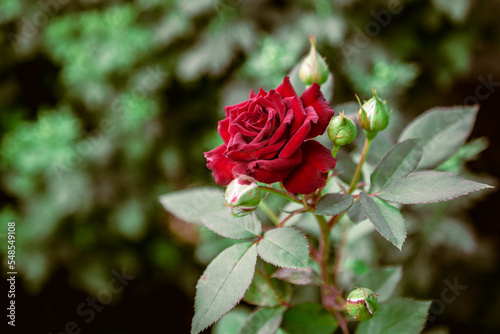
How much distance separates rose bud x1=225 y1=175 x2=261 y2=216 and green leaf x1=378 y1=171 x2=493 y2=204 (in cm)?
15

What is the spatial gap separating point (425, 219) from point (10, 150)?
149 centimetres

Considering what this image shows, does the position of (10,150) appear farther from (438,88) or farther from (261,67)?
(438,88)

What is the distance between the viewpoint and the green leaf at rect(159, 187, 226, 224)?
0.55m

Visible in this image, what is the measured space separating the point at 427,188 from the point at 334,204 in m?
0.10

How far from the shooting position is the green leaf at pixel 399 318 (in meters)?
0.49

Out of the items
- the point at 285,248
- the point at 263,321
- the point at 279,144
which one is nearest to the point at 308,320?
the point at 263,321

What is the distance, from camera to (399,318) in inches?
19.9

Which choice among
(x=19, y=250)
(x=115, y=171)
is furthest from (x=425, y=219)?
(x=19, y=250)

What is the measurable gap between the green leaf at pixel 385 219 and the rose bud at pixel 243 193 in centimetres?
11

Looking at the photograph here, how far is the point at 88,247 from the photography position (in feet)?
5.13

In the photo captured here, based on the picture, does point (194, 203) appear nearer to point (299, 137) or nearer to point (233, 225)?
point (233, 225)

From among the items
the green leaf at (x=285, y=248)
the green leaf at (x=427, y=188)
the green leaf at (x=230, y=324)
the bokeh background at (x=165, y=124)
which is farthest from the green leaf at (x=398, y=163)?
the bokeh background at (x=165, y=124)

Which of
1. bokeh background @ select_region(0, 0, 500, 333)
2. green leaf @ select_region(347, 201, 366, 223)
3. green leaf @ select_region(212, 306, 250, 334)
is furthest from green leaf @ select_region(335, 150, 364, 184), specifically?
bokeh background @ select_region(0, 0, 500, 333)

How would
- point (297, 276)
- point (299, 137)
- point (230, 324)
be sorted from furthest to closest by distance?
point (230, 324)
point (297, 276)
point (299, 137)
